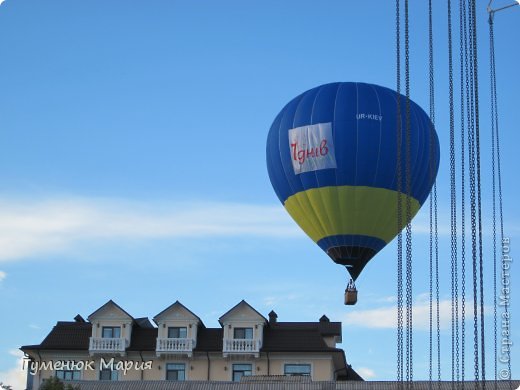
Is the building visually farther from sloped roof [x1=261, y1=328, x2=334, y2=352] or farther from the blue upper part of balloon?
the blue upper part of balloon

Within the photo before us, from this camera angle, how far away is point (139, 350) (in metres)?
85.7

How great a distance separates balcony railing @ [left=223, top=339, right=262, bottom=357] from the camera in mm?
84375

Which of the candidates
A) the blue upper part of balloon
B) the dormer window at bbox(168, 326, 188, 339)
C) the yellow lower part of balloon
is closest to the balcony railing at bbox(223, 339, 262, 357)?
the dormer window at bbox(168, 326, 188, 339)

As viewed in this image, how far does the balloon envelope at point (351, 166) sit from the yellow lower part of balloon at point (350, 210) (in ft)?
0.17

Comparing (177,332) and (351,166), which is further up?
(351,166)

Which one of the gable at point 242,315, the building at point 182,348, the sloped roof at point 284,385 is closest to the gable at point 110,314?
the building at point 182,348

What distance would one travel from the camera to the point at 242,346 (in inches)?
3339

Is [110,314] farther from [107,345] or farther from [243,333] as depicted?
[243,333]

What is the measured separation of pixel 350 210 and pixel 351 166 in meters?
2.32

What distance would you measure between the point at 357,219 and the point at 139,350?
18.6 m

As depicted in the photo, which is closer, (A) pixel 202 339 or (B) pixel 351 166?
(B) pixel 351 166

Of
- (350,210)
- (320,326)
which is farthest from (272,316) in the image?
(350,210)

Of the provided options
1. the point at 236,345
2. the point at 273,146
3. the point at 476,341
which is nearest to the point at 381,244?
the point at 273,146

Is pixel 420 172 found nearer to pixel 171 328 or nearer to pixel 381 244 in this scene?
pixel 381 244
